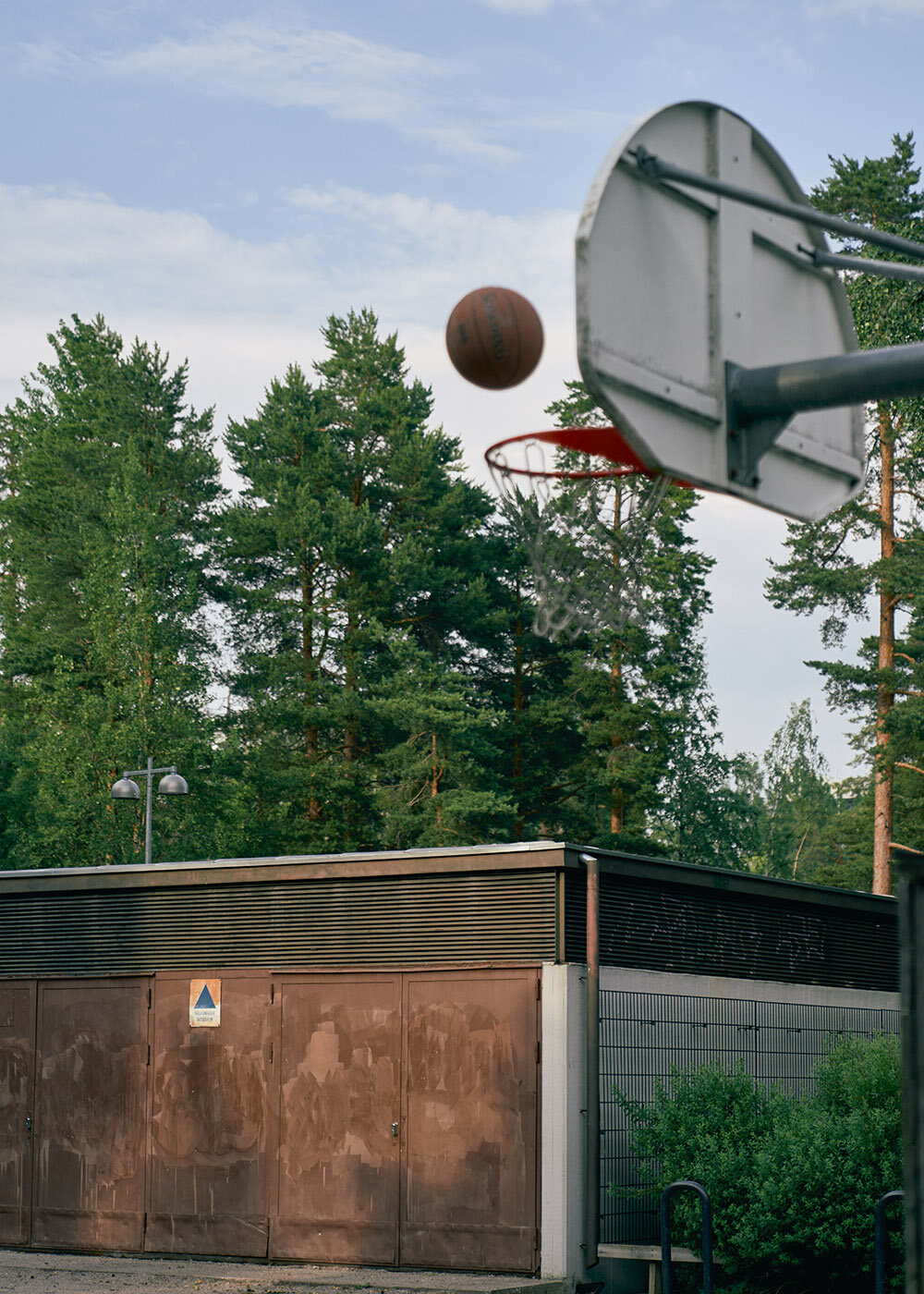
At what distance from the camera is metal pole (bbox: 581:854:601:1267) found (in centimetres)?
1328

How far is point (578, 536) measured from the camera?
6961 mm

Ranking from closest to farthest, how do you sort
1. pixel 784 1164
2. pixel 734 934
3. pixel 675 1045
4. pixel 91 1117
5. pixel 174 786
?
pixel 784 1164
pixel 675 1045
pixel 734 934
pixel 91 1117
pixel 174 786

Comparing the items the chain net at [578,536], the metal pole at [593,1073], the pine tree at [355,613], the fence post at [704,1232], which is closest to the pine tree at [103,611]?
the pine tree at [355,613]

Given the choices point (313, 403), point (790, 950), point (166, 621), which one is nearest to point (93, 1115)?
point (790, 950)

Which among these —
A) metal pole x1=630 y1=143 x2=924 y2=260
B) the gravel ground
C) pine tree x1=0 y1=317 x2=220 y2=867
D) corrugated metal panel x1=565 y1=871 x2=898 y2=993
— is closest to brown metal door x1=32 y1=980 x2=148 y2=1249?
the gravel ground

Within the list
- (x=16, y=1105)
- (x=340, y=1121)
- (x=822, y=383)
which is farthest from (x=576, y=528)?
(x=16, y=1105)

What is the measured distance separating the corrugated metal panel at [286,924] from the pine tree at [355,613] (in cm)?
1888

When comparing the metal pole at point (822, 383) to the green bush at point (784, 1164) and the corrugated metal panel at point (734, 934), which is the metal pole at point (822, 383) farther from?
the corrugated metal panel at point (734, 934)

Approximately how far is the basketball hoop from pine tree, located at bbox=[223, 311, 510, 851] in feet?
93.2

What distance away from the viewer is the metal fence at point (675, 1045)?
13.8 meters

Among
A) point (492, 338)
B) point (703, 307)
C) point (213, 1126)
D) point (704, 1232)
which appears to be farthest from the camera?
point (213, 1126)

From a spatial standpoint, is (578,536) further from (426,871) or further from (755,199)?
(426,871)

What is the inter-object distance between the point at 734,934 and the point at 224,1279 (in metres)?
5.85

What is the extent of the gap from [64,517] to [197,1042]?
2908cm
